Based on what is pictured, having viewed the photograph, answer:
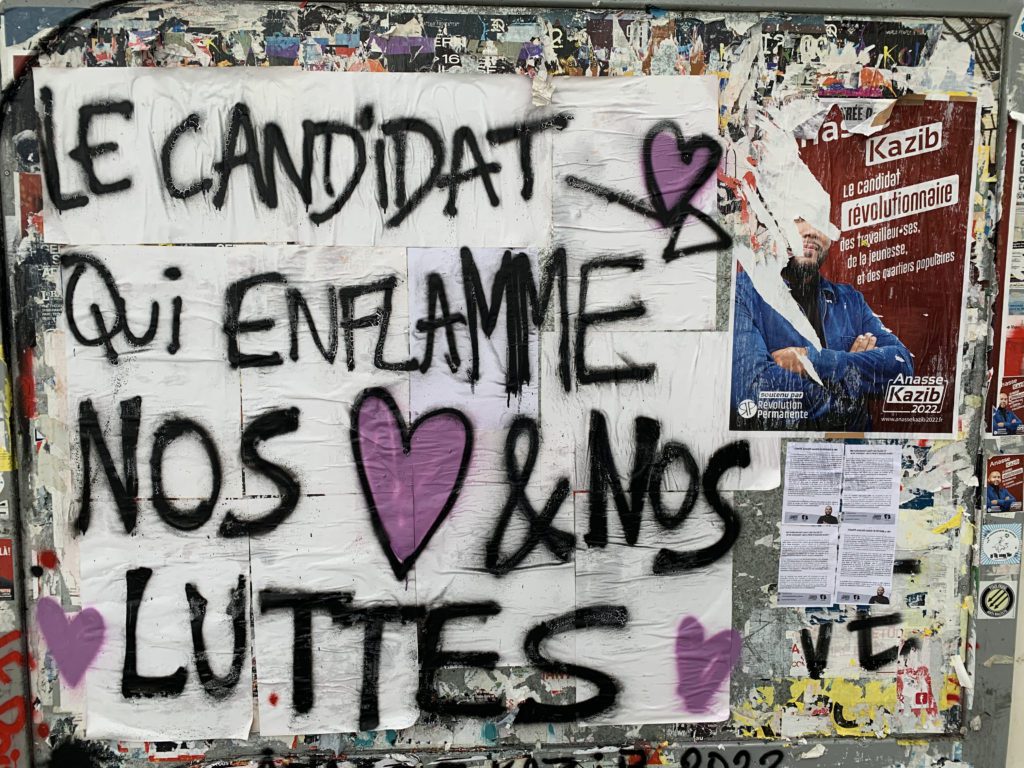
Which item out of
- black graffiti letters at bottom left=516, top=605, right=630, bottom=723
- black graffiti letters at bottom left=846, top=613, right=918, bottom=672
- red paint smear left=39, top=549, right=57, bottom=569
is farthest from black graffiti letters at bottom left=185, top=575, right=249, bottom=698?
black graffiti letters at bottom left=846, top=613, right=918, bottom=672

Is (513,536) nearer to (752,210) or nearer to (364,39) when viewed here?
(752,210)

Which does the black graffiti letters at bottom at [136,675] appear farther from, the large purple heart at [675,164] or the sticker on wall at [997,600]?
the sticker on wall at [997,600]

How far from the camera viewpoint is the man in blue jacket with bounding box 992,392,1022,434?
7.98 feet

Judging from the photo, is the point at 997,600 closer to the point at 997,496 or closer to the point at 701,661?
the point at 997,496

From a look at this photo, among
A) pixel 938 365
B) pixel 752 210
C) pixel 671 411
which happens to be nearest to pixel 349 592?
pixel 671 411

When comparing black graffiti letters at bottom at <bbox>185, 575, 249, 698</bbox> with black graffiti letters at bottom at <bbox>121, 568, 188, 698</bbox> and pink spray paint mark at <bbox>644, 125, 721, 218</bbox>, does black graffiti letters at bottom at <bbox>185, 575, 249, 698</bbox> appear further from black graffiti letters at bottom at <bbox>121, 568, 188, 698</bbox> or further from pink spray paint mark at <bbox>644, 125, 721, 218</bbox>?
pink spray paint mark at <bbox>644, 125, 721, 218</bbox>

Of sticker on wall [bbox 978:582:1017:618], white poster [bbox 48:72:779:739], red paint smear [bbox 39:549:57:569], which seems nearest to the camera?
white poster [bbox 48:72:779:739]

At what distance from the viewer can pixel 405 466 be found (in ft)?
7.80

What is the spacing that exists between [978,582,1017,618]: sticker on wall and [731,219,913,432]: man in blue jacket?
2.73 feet

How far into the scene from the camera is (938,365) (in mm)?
2428

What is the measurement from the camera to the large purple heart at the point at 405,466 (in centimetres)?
236

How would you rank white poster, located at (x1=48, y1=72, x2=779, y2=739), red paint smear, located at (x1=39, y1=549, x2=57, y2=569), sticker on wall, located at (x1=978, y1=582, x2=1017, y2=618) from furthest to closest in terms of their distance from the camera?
sticker on wall, located at (x1=978, y1=582, x2=1017, y2=618) → red paint smear, located at (x1=39, y1=549, x2=57, y2=569) → white poster, located at (x1=48, y1=72, x2=779, y2=739)

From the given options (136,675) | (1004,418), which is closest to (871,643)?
(1004,418)

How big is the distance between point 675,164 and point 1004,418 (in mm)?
1619
